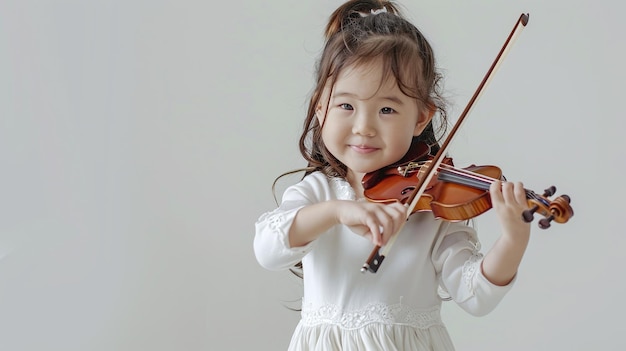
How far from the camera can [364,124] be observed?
4.53 ft

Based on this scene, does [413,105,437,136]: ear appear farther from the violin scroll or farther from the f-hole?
the violin scroll

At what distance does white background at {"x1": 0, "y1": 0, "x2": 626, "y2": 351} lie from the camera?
6.37 ft

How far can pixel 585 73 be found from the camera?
2168 millimetres

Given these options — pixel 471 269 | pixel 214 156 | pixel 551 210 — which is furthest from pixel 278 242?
pixel 214 156

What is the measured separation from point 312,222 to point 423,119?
27cm

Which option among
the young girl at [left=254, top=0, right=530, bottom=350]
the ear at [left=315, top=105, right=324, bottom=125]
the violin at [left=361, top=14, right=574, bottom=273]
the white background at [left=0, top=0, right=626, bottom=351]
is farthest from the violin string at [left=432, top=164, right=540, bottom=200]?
the white background at [left=0, top=0, right=626, bottom=351]

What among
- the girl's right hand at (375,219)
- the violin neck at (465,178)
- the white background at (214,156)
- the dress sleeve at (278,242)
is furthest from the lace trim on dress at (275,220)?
the white background at (214,156)

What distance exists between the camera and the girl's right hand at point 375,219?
3.94ft

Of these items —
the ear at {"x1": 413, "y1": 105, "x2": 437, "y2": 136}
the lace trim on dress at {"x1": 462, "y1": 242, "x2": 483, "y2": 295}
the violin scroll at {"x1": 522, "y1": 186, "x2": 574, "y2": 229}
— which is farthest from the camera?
the ear at {"x1": 413, "y1": 105, "x2": 437, "y2": 136}

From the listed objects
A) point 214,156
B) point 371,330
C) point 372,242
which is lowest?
point 214,156

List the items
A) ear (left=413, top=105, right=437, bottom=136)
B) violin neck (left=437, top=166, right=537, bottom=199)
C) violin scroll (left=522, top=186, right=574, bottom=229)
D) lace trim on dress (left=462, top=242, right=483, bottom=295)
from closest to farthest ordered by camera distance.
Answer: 1. violin scroll (left=522, top=186, right=574, bottom=229)
2. violin neck (left=437, top=166, right=537, bottom=199)
3. lace trim on dress (left=462, top=242, right=483, bottom=295)
4. ear (left=413, top=105, right=437, bottom=136)

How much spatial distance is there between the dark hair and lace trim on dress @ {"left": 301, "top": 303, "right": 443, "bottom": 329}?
221mm

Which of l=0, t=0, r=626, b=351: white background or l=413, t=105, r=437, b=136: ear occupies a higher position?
l=413, t=105, r=437, b=136: ear

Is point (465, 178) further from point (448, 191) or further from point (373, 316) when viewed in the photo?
point (373, 316)
